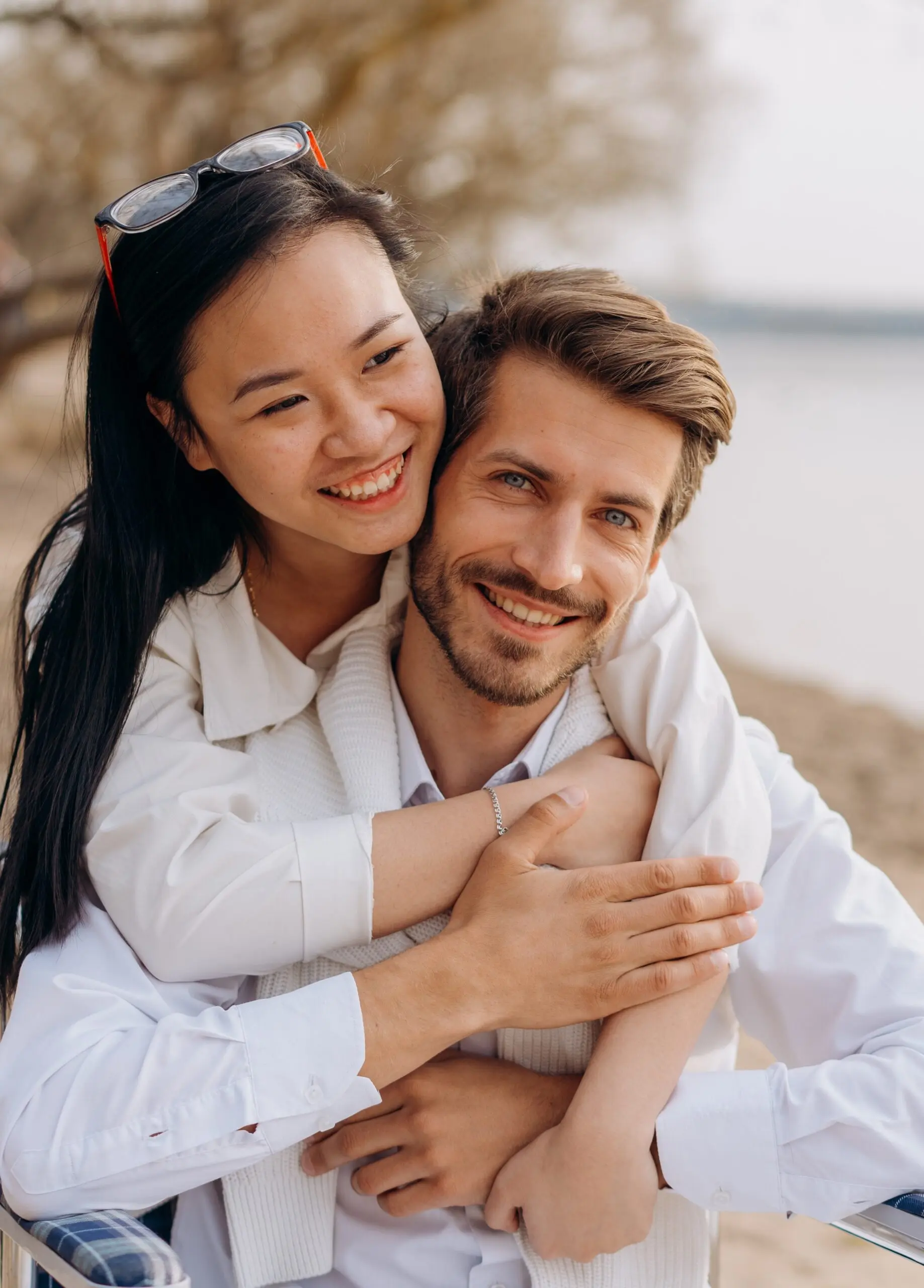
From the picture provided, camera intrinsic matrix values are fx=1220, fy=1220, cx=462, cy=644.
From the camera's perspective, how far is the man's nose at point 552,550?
211 cm

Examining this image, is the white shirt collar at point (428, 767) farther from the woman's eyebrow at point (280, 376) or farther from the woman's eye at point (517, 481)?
the woman's eyebrow at point (280, 376)

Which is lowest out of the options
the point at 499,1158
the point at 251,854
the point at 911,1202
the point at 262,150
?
the point at 499,1158

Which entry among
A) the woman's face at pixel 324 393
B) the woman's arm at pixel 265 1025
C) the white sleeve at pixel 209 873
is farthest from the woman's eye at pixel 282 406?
the woman's arm at pixel 265 1025

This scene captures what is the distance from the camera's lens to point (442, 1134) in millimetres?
1928

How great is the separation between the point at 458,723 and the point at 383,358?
72 centimetres

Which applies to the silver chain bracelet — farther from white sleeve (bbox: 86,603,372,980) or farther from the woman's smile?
the woman's smile

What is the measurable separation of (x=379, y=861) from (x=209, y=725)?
0.44m

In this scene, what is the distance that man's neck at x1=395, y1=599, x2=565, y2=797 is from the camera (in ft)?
7.80

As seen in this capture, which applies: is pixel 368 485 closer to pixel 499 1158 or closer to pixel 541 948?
pixel 541 948

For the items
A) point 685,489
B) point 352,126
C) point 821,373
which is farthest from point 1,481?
point 821,373

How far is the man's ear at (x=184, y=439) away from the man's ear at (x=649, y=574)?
851 millimetres

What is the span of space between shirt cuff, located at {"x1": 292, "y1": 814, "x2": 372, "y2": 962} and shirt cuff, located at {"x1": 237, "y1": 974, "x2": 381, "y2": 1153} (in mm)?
129

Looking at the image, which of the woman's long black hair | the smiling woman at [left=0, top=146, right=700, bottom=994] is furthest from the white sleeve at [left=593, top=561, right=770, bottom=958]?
the woman's long black hair

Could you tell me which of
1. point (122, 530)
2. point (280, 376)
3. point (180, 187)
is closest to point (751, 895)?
point (280, 376)
